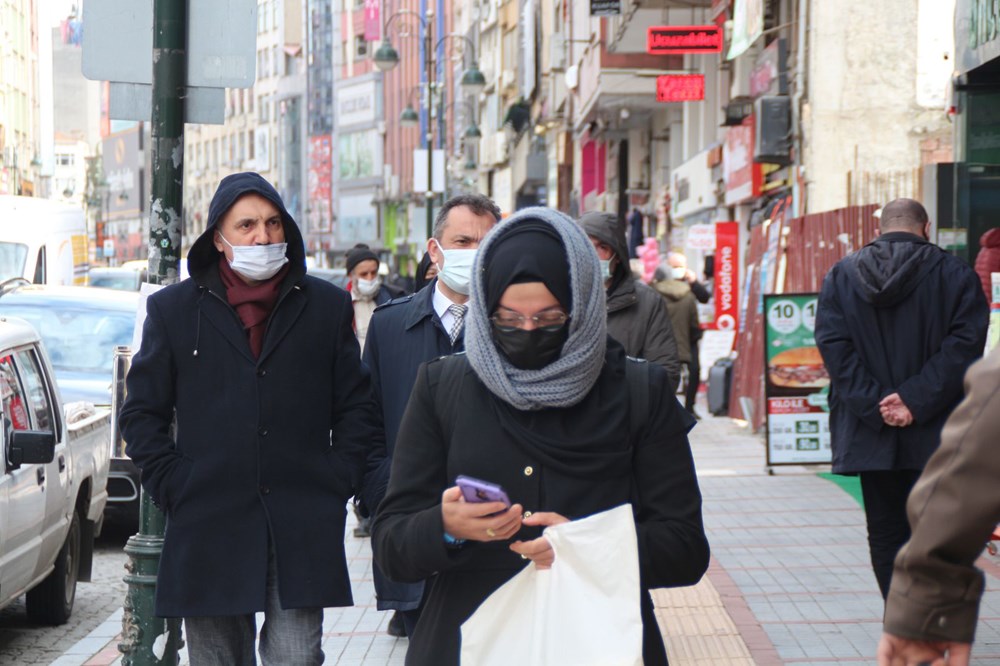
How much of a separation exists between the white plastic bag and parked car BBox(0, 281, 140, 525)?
9280mm

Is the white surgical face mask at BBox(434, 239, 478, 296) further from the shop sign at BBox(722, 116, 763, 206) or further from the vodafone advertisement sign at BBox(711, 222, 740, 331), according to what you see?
the vodafone advertisement sign at BBox(711, 222, 740, 331)

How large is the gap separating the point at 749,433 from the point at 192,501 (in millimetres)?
14102

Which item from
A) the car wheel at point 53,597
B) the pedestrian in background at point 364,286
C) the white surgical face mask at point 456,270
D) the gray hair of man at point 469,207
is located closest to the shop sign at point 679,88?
the pedestrian in background at point 364,286

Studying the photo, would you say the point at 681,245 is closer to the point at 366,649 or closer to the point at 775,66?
the point at 775,66

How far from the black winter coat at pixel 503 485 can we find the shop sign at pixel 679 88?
75.0 ft

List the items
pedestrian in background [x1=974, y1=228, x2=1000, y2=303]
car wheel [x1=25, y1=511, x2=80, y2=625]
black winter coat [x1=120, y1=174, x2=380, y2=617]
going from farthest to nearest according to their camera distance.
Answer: pedestrian in background [x1=974, y1=228, x2=1000, y2=303], car wheel [x1=25, y1=511, x2=80, y2=625], black winter coat [x1=120, y1=174, x2=380, y2=617]

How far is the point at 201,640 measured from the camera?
16.9 feet

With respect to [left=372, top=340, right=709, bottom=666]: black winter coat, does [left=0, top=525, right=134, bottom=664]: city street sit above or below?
below

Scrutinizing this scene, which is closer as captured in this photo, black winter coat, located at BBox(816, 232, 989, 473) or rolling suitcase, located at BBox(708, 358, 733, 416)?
black winter coat, located at BBox(816, 232, 989, 473)

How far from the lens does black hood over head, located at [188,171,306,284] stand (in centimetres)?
521

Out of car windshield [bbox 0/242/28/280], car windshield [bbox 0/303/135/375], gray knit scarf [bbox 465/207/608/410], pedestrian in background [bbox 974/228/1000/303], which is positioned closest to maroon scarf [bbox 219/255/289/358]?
gray knit scarf [bbox 465/207/608/410]

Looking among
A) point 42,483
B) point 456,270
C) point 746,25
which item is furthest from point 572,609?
point 746,25

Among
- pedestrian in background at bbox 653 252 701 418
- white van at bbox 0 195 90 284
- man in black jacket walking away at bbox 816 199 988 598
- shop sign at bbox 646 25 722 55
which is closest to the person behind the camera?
man in black jacket walking away at bbox 816 199 988 598

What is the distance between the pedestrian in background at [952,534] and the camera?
2688 millimetres
